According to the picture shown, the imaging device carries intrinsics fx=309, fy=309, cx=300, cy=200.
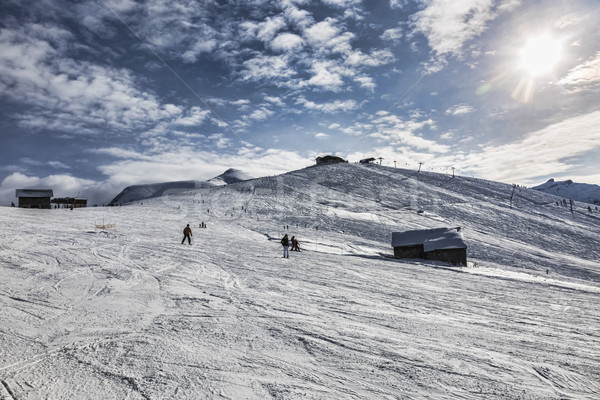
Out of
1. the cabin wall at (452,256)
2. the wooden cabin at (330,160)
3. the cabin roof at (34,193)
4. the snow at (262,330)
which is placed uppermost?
the wooden cabin at (330,160)

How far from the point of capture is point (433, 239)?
30.8m

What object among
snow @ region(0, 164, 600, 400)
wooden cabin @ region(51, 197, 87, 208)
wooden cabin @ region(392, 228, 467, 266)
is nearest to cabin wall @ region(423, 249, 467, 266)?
wooden cabin @ region(392, 228, 467, 266)

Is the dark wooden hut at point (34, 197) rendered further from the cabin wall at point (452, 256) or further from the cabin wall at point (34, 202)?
the cabin wall at point (452, 256)

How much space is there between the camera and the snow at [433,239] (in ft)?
95.9

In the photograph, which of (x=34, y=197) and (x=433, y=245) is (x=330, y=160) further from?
(x=34, y=197)

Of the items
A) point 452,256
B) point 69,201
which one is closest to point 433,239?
point 452,256

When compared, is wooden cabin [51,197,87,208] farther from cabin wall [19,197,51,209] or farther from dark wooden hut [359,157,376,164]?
dark wooden hut [359,157,376,164]

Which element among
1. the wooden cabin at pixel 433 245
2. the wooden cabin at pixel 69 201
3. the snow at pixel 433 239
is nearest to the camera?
the wooden cabin at pixel 433 245

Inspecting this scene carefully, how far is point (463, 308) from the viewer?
1038cm

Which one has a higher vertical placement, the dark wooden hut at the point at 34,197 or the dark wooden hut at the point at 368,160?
the dark wooden hut at the point at 368,160

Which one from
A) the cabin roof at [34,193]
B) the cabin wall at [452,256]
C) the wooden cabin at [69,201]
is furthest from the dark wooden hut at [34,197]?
the cabin wall at [452,256]

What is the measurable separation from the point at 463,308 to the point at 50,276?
565 inches

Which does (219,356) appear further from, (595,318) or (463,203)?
(463,203)

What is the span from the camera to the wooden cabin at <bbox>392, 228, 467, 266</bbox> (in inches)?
1141
